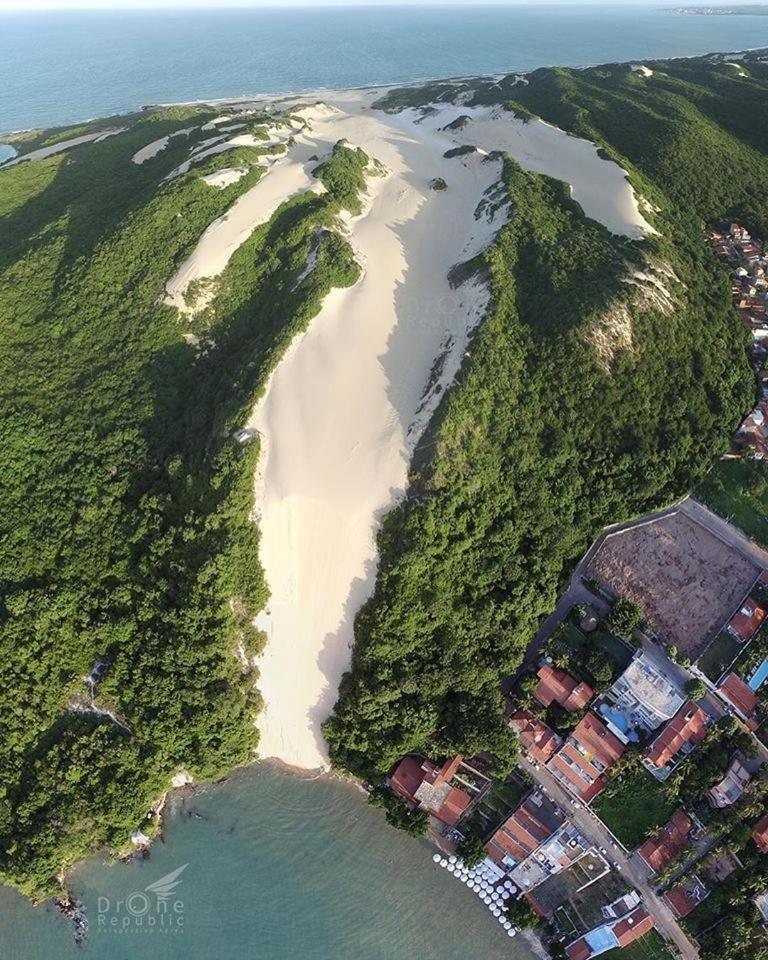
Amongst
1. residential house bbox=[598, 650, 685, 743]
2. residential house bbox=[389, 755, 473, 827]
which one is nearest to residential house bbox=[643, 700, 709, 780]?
residential house bbox=[598, 650, 685, 743]

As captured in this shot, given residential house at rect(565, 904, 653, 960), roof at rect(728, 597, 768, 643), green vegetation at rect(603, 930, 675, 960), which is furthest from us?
roof at rect(728, 597, 768, 643)

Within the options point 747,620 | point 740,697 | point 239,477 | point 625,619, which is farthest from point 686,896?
point 239,477

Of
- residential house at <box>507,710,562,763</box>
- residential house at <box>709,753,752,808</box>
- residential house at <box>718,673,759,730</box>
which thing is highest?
residential house at <box>718,673,759,730</box>

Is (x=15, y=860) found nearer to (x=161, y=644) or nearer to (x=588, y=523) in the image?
(x=161, y=644)

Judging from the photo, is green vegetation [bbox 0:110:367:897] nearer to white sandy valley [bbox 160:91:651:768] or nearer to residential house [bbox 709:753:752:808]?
white sandy valley [bbox 160:91:651:768]

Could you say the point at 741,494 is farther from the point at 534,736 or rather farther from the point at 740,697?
the point at 534,736

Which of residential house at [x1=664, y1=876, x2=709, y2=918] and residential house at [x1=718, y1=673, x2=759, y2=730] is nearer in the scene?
residential house at [x1=664, y1=876, x2=709, y2=918]

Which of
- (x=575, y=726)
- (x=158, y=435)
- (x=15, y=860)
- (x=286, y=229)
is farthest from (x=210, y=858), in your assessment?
(x=286, y=229)
